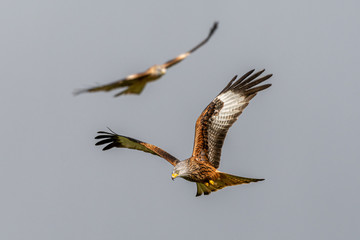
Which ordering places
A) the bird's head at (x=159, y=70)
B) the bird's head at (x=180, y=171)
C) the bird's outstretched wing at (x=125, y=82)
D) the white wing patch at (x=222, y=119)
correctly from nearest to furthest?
the bird's outstretched wing at (x=125, y=82), the bird's head at (x=159, y=70), the bird's head at (x=180, y=171), the white wing patch at (x=222, y=119)

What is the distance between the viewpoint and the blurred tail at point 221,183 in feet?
31.9

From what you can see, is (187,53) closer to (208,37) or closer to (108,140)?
(208,37)

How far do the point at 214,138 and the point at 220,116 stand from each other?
1.25 feet

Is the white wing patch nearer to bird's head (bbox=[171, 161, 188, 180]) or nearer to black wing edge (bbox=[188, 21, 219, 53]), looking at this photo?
bird's head (bbox=[171, 161, 188, 180])

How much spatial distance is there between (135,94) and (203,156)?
3.78m

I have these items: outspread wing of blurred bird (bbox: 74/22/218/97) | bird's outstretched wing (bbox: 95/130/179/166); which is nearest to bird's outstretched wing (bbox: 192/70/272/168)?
bird's outstretched wing (bbox: 95/130/179/166)

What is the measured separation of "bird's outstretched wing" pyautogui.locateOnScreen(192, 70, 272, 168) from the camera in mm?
10047

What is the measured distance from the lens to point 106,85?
19.7 ft

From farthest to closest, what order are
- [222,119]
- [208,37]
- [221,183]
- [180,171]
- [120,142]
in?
[120,142] < [222,119] < [221,183] < [180,171] < [208,37]

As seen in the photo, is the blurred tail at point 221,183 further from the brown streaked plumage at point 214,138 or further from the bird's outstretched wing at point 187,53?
the bird's outstretched wing at point 187,53

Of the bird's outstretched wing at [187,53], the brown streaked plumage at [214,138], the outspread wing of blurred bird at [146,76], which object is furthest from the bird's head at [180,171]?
the bird's outstretched wing at [187,53]

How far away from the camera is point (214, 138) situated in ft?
33.3

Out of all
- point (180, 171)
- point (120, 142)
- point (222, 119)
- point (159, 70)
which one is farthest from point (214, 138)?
point (159, 70)

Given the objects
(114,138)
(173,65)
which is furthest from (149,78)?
(114,138)
